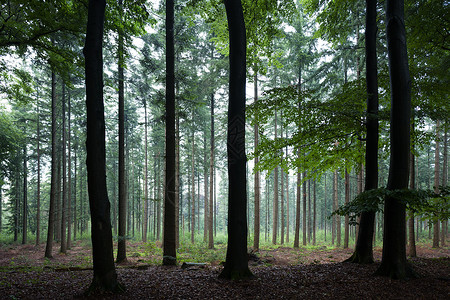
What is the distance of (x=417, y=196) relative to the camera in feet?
15.5

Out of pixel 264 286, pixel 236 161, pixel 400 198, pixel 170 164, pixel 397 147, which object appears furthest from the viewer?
pixel 170 164

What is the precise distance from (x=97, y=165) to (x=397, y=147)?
6.35 m

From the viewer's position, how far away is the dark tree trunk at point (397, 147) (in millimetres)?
5500

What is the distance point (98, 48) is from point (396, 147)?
666 centimetres

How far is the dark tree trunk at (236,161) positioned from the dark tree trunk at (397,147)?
10.3 feet

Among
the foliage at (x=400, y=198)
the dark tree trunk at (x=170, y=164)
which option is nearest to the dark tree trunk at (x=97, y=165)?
the dark tree trunk at (x=170, y=164)

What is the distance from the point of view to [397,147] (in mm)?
5590

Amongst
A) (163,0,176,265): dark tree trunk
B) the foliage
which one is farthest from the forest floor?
(163,0,176,265): dark tree trunk

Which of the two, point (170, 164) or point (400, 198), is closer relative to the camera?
point (400, 198)

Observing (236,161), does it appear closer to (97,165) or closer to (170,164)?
(97,165)

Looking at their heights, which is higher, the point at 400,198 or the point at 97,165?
the point at 97,165

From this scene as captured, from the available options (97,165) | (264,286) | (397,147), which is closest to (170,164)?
(97,165)

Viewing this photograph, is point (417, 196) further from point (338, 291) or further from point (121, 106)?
point (121, 106)

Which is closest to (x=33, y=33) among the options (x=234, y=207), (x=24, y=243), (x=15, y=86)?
(x=15, y=86)
